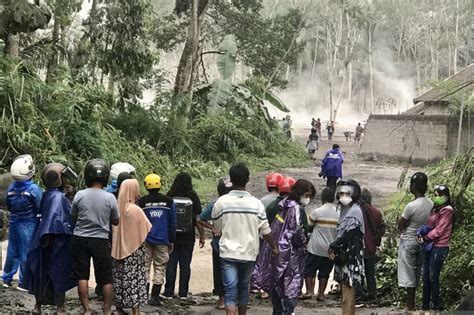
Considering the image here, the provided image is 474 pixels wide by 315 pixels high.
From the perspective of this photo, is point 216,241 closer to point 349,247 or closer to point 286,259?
point 286,259

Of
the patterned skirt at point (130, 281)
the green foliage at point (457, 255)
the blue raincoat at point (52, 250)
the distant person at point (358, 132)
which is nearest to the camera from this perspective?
the blue raincoat at point (52, 250)

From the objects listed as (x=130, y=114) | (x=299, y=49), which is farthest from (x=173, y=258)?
(x=299, y=49)

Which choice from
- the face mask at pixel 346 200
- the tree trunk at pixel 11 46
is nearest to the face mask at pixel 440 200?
the face mask at pixel 346 200

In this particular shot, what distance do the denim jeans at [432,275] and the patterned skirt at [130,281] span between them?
3126mm

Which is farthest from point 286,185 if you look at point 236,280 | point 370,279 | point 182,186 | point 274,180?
point 370,279

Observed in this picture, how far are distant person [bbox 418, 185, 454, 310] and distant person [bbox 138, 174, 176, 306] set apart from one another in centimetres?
277

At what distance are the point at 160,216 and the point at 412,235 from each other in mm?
2818

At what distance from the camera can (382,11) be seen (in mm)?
69812

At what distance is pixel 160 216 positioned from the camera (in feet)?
25.2

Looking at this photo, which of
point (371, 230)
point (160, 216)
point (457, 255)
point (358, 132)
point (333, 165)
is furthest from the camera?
point (358, 132)

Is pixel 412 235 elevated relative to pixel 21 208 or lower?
lower

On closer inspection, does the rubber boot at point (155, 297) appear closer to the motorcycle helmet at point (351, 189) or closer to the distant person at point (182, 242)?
the distant person at point (182, 242)

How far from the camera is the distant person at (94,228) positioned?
21.4ft

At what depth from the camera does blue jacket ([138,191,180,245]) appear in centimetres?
765
